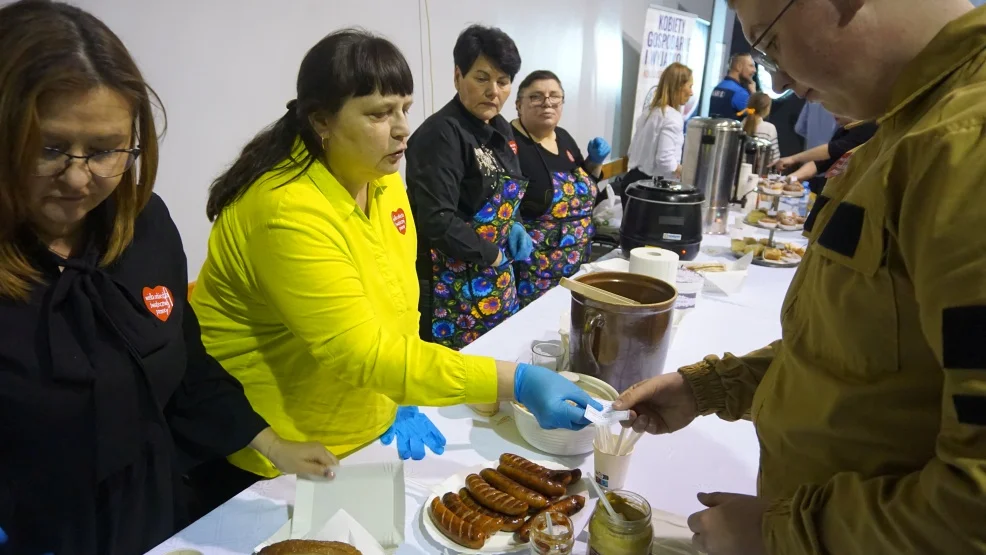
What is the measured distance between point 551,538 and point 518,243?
2.28 metres

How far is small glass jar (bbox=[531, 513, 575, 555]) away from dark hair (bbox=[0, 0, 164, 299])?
3.00ft

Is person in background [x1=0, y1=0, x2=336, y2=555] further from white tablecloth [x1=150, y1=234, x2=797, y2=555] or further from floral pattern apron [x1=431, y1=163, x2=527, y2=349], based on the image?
floral pattern apron [x1=431, y1=163, x2=527, y2=349]

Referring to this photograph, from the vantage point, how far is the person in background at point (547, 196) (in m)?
3.49

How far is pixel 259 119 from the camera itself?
2.86m

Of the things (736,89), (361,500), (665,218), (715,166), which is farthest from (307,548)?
(736,89)

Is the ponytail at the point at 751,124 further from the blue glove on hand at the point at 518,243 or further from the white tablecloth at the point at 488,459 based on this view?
the white tablecloth at the point at 488,459

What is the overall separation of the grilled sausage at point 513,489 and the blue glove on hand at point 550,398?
15 cm

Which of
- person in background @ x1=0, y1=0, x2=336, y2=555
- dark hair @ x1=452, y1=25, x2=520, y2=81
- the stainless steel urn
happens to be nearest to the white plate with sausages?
person in background @ x1=0, y1=0, x2=336, y2=555

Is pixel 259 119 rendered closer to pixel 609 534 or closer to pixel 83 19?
pixel 83 19

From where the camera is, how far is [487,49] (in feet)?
9.25

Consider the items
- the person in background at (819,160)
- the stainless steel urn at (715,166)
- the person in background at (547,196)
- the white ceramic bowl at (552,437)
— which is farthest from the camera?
the person in background at (819,160)

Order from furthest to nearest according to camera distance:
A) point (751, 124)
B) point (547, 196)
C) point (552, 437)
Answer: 1. point (751, 124)
2. point (547, 196)
3. point (552, 437)

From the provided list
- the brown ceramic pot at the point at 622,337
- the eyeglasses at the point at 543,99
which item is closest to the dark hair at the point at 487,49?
the eyeglasses at the point at 543,99

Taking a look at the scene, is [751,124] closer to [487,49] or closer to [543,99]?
[543,99]
